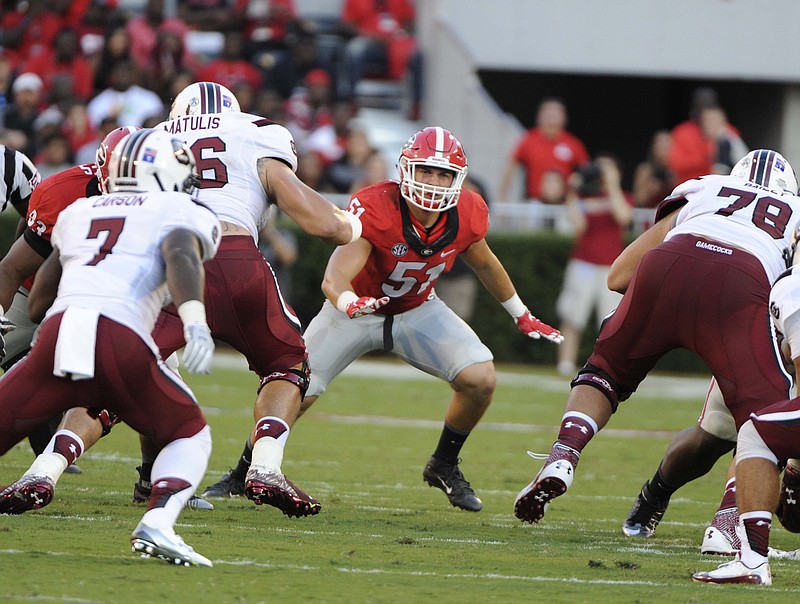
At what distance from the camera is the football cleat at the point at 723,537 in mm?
5188

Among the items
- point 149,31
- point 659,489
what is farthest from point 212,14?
point 659,489

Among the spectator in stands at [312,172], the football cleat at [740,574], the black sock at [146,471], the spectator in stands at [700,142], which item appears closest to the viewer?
the football cleat at [740,574]

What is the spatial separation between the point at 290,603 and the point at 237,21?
42.4ft

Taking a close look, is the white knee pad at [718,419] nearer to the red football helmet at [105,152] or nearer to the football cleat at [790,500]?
the football cleat at [790,500]

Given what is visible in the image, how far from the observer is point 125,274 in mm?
4406

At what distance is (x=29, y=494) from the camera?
16.7ft

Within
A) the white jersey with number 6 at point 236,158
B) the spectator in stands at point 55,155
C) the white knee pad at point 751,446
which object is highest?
the white jersey with number 6 at point 236,158

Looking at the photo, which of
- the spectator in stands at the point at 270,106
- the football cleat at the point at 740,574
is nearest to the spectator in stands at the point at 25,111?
the spectator in stands at the point at 270,106

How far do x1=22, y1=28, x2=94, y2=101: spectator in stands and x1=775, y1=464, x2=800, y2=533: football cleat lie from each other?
35.5ft

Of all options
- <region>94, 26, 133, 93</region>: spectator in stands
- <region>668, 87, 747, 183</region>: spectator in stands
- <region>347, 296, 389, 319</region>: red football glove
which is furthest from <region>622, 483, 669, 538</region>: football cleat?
<region>94, 26, 133, 93</region>: spectator in stands

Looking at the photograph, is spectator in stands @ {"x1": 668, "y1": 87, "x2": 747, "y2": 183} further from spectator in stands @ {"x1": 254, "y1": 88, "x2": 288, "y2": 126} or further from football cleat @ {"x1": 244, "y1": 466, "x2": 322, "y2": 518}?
football cleat @ {"x1": 244, "y1": 466, "x2": 322, "y2": 518}

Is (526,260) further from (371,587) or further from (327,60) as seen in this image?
(371,587)

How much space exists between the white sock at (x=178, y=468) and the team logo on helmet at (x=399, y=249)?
1.96 m

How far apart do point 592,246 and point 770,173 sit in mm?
7126
